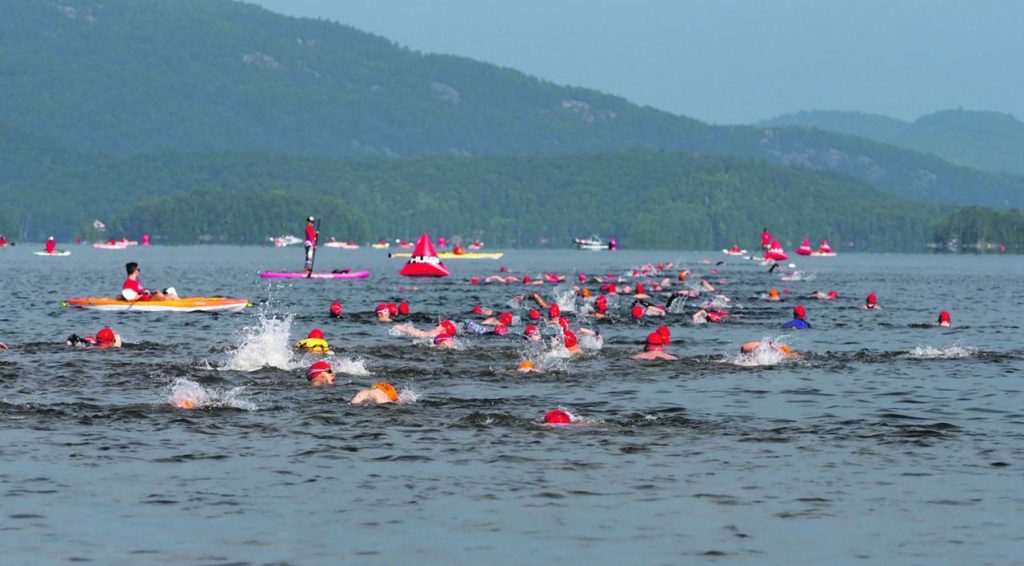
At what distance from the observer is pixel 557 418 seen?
77.6ft

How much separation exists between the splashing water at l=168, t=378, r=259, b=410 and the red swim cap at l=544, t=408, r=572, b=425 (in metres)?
5.18

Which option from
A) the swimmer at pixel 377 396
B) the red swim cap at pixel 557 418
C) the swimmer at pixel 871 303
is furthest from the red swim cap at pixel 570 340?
the swimmer at pixel 871 303

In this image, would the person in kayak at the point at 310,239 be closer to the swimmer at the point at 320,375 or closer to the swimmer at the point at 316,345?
the swimmer at the point at 316,345

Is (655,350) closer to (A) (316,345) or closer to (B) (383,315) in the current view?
(A) (316,345)

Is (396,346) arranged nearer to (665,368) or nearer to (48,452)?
(665,368)

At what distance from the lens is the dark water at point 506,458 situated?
15688mm

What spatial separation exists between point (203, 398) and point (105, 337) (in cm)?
1135

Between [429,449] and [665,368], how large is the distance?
1310 centimetres

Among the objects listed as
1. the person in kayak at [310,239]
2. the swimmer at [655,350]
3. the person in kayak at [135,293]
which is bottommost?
the swimmer at [655,350]

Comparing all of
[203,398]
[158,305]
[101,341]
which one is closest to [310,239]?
[158,305]

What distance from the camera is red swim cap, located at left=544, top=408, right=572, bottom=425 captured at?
77.6ft

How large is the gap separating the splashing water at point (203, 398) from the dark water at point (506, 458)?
3.2 inches

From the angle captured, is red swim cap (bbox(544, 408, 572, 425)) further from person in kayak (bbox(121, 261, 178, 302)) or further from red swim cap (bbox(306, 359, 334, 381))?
person in kayak (bbox(121, 261, 178, 302))

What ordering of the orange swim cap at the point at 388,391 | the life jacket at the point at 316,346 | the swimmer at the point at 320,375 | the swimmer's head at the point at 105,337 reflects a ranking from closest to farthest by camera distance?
the orange swim cap at the point at 388,391
the swimmer at the point at 320,375
the life jacket at the point at 316,346
the swimmer's head at the point at 105,337
